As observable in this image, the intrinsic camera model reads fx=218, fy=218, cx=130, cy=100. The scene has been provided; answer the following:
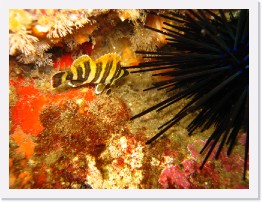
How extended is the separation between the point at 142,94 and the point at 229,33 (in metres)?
1.70

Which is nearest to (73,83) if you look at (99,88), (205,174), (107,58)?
(99,88)

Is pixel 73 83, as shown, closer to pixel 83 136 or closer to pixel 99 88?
pixel 99 88

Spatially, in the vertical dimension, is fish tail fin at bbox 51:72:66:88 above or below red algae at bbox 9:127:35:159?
above

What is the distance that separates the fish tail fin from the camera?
3371 mm

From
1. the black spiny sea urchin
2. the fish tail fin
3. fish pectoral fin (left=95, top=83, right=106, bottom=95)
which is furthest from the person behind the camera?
fish pectoral fin (left=95, top=83, right=106, bottom=95)

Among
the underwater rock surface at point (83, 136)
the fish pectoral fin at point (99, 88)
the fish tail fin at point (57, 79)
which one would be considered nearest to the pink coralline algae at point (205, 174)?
the underwater rock surface at point (83, 136)

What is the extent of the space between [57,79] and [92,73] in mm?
546

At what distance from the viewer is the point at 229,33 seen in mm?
2801

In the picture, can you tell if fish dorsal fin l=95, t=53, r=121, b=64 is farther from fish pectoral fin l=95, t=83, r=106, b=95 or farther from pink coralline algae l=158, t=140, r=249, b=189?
pink coralline algae l=158, t=140, r=249, b=189

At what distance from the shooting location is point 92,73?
3.47 m

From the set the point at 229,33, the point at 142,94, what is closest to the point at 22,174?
the point at 142,94

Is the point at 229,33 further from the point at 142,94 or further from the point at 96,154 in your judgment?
the point at 96,154

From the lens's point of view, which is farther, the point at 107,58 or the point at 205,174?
the point at 107,58

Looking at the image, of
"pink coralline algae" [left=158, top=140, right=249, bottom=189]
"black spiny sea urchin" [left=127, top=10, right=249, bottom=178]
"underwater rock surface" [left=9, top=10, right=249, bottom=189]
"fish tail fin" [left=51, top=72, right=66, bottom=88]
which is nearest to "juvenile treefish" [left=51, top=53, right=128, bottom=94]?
"fish tail fin" [left=51, top=72, right=66, bottom=88]
